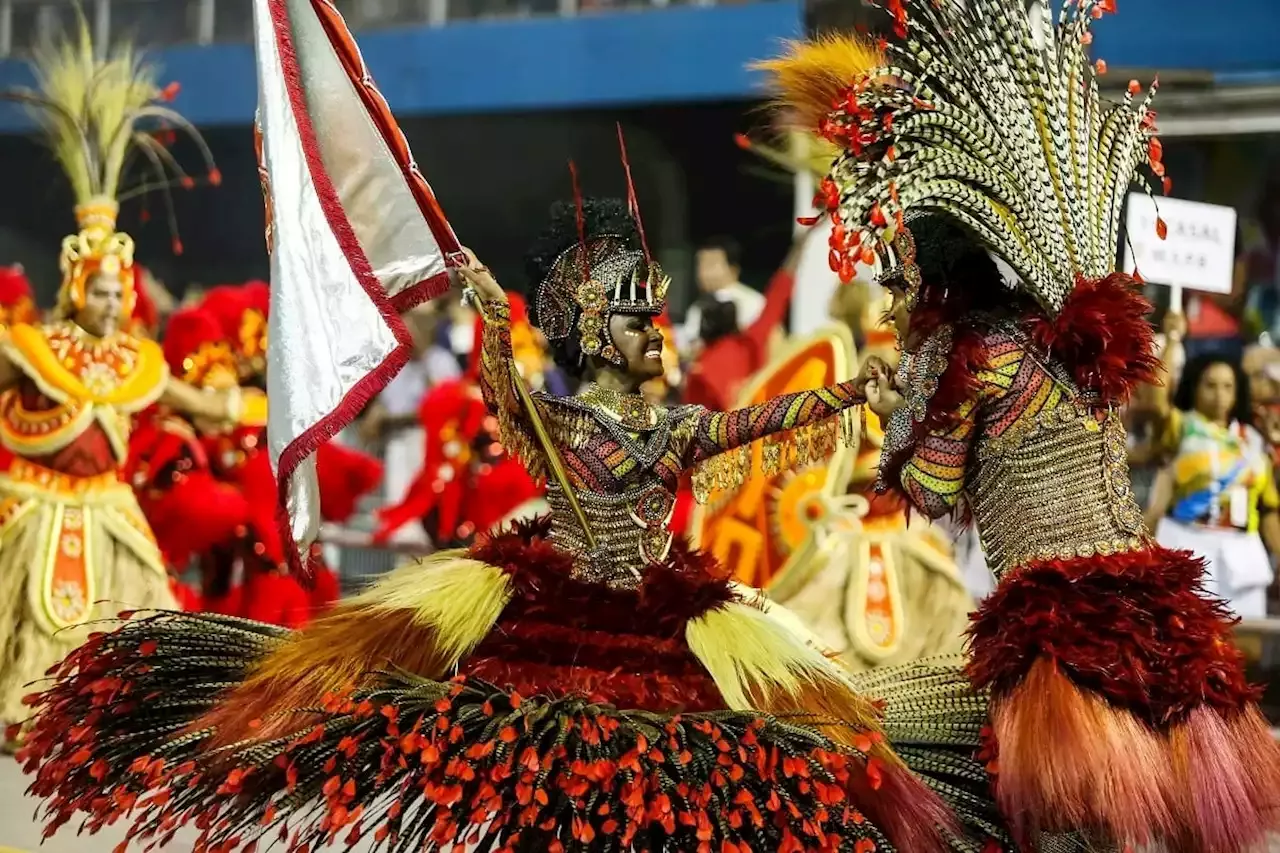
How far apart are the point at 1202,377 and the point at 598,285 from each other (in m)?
4.08

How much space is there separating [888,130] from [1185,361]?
4.41 m

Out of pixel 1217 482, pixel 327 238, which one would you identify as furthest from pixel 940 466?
pixel 1217 482

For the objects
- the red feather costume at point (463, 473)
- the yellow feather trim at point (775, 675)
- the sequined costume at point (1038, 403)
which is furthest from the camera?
the red feather costume at point (463, 473)

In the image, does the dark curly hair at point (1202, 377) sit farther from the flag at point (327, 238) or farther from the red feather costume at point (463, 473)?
the flag at point (327, 238)

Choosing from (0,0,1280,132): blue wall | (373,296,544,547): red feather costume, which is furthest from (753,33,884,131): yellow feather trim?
(0,0,1280,132): blue wall

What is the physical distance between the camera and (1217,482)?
689cm

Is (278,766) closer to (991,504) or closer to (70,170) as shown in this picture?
(991,504)

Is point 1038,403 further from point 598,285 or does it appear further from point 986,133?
point 598,285

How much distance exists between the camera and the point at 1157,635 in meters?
3.33

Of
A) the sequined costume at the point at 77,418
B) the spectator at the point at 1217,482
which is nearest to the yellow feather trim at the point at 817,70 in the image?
the sequined costume at the point at 77,418

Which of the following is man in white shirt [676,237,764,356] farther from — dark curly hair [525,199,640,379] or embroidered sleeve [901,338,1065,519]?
embroidered sleeve [901,338,1065,519]

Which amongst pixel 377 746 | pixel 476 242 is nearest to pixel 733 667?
pixel 377 746

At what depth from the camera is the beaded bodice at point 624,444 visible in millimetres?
3682

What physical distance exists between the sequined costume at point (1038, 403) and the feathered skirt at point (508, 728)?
346 mm
